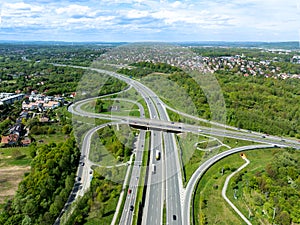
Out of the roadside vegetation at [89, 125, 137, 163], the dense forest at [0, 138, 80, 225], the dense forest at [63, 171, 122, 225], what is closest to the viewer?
the dense forest at [0, 138, 80, 225]

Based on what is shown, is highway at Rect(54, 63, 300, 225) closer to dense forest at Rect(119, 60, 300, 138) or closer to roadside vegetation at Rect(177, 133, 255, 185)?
roadside vegetation at Rect(177, 133, 255, 185)

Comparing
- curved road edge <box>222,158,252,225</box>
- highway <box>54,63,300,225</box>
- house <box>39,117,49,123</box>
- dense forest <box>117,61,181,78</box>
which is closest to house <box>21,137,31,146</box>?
house <box>39,117,49,123</box>

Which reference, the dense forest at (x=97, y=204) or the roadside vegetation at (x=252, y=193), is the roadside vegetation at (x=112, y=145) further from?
the roadside vegetation at (x=252, y=193)

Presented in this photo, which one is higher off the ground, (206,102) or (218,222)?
(206,102)

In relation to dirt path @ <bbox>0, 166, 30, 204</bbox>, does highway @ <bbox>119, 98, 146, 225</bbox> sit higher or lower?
higher

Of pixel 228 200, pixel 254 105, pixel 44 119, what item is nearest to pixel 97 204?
pixel 228 200

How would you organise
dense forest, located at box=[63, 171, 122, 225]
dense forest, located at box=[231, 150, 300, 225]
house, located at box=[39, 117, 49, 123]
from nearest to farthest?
dense forest, located at box=[63, 171, 122, 225], dense forest, located at box=[231, 150, 300, 225], house, located at box=[39, 117, 49, 123]

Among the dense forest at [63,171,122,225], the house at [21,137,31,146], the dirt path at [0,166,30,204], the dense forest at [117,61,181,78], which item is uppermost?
the dense forest at [117,61,181,78]

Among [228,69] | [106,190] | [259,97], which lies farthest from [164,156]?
[228,69]

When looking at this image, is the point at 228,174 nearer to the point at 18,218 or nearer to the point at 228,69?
the point at 18,218
